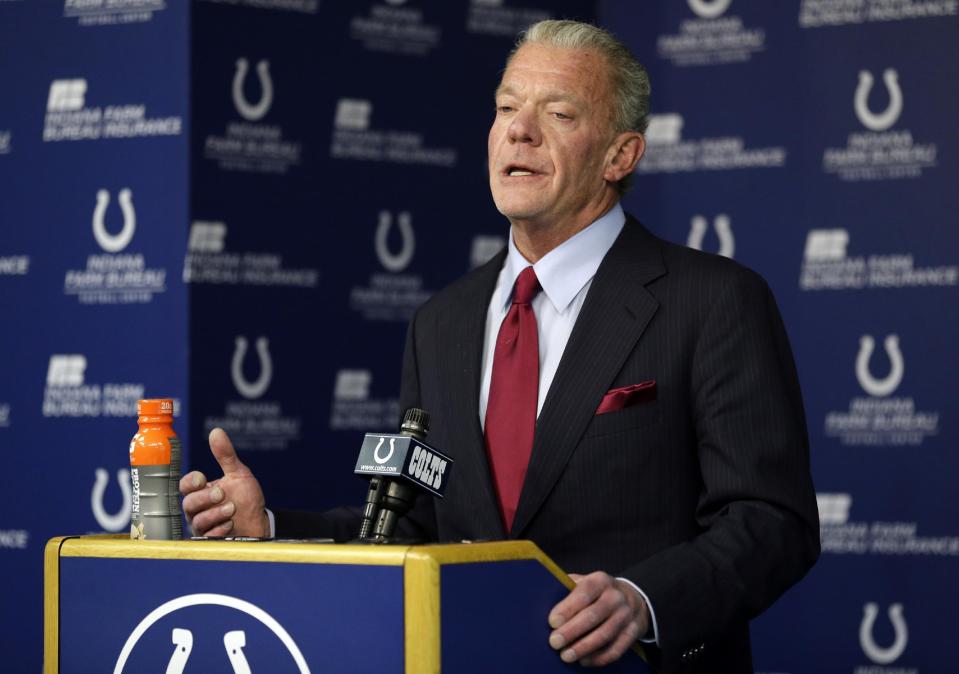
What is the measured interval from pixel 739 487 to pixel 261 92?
3231 millimetres

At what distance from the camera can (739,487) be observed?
207 cm

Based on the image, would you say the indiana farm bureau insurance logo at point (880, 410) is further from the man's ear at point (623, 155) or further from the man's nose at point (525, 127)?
the man's nose at point (525, 127)

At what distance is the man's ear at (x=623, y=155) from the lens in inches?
96.6

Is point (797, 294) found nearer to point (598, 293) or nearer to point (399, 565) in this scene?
point (598, 293)

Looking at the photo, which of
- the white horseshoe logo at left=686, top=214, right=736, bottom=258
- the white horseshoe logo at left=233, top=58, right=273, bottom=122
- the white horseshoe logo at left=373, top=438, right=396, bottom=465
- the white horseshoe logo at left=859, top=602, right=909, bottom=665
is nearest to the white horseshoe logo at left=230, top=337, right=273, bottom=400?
the white horseshoe logo at left=233, top=58, right=273, bottom=122

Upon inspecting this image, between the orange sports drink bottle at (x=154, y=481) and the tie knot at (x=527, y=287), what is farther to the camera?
the tie knot at (x=527, y=287)

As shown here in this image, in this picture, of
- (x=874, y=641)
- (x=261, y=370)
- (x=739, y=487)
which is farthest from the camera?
(x=874, y=641)

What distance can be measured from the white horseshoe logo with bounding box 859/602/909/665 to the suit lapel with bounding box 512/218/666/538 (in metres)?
3.12

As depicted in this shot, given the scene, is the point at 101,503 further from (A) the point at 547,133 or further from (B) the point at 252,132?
(A) the point at 547,133

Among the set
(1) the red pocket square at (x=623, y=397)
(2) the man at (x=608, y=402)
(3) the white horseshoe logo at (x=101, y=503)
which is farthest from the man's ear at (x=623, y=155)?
(3) the white horseshoe logo at (x=101, y=503)

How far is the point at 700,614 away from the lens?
194 cm

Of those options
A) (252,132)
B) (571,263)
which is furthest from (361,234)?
(571,263)

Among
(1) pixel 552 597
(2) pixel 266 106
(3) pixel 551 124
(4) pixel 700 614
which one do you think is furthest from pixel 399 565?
(2) pixel 266 106

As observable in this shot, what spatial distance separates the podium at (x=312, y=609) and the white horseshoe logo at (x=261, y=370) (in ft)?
9.42
